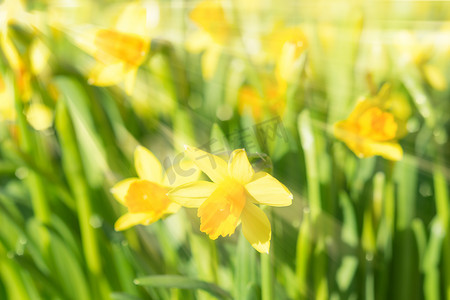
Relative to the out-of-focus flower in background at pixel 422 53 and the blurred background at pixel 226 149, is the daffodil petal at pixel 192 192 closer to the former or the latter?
the blurred background at pixel 226 149

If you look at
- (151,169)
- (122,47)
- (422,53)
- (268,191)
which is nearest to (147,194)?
(151,169)

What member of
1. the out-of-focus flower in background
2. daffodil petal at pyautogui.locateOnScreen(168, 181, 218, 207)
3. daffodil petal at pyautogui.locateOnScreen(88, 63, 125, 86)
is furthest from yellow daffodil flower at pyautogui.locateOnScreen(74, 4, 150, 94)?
the out-of-focus flower in background

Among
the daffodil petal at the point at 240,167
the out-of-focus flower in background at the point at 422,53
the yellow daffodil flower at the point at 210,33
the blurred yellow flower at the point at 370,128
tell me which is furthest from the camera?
the out-of-focus flower in background at the point at 422,53

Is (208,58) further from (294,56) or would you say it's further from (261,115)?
(294,56)

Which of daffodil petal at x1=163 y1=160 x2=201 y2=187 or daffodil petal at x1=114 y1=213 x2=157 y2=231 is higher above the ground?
daffodil petal at x1=163 y1=160 x2=201 y2=187

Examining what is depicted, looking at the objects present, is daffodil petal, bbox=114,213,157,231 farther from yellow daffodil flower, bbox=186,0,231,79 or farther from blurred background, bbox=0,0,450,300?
yellow daffodil flower, bbox=186,0,231,79

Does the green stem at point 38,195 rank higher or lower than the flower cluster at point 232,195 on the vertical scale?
lower

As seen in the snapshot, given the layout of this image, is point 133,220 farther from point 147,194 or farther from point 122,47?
point 122,47

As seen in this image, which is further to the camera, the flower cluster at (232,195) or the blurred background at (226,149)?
the blurred background at (226,149)

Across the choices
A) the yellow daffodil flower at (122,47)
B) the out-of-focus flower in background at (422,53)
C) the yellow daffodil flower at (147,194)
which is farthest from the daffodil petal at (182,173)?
the out-of-focus flower in background at (422,53)
